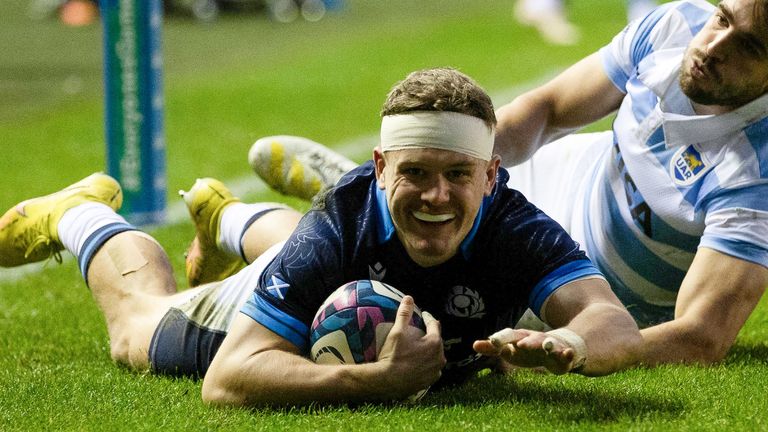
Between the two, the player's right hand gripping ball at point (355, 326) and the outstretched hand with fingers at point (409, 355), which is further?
the player's right hand gripping ball at point (355, 326)

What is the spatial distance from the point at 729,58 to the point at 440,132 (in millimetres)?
1450

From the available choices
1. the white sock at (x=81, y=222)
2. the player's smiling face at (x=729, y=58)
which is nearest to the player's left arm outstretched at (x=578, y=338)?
the player's smiling face at (x=729, y=58)

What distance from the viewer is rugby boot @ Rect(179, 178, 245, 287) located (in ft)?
19.7

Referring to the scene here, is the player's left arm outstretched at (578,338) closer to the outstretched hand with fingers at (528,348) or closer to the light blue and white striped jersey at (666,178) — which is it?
the outstretched hand with fingers at (528,348)

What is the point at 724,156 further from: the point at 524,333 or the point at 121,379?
the point at 121,379

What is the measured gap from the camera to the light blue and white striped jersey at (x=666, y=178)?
5160mm

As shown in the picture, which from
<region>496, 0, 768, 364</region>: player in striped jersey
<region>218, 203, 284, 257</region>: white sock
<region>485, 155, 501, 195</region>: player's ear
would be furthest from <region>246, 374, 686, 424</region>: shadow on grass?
<region>218, 203, 284, 257</region>: white sock

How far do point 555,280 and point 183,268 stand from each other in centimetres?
350

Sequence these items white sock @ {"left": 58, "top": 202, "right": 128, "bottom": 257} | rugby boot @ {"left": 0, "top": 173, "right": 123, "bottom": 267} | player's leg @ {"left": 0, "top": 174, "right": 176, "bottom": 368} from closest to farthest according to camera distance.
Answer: player's leg @ {"left": 0, "top": 174, "right": 176, "bottom": 368}, white sock @ {"left": 58, "top": 202, "right": 128, "bottom": 257}, rugby boot @ {"left": 0, "top": 173, "right": 123, "bottom": 267}

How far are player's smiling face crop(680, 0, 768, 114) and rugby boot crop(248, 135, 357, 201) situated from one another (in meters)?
1.72

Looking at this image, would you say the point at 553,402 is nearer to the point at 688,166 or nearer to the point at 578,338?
the point at 578,338

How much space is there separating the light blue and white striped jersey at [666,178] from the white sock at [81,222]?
2058 mm

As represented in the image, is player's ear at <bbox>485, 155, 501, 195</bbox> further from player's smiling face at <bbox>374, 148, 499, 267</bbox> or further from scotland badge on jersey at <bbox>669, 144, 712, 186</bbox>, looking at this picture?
scotland badge on jersey at <bbox>669, 144, 712, 186</bbox>

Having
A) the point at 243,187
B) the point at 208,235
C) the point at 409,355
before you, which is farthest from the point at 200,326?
the point at 243,187
